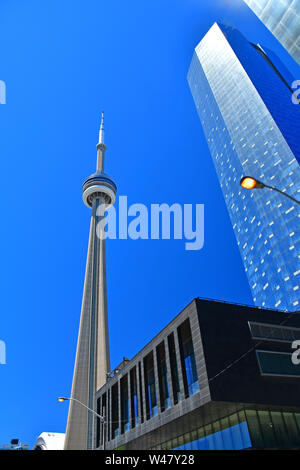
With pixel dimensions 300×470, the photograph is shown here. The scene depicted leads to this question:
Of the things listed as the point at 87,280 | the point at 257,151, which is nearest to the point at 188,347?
the point at 87,280

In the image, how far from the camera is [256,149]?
378 ft

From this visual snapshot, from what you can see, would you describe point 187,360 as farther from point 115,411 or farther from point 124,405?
point 115,411

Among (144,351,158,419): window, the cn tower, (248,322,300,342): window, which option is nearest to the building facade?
the cn tower

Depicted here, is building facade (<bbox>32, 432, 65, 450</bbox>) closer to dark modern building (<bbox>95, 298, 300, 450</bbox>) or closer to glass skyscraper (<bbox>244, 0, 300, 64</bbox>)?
dark modern building (<bbox>95, 298, 300, 450</bbox>)

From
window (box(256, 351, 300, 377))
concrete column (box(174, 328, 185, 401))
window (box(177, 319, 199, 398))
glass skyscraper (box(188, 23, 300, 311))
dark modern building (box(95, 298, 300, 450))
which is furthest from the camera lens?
glass skyscraper (box(188, 23, 300, 311))

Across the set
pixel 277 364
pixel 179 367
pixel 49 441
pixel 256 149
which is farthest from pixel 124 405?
pixel 256 149

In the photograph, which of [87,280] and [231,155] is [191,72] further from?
[87,280]

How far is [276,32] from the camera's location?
43000 mm

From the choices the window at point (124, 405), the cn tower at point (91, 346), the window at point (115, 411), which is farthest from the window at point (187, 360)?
the cn tower at point (91, 346)

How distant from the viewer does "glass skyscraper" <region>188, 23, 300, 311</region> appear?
94.2 m

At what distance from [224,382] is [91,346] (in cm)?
6283

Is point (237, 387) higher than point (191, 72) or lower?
→ lower

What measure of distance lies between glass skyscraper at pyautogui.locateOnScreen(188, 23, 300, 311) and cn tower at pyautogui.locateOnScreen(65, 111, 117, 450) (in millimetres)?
43525
